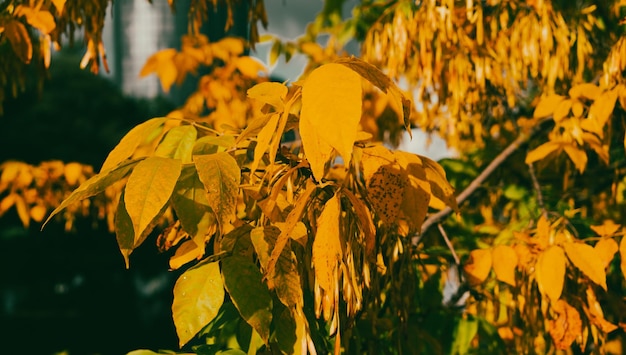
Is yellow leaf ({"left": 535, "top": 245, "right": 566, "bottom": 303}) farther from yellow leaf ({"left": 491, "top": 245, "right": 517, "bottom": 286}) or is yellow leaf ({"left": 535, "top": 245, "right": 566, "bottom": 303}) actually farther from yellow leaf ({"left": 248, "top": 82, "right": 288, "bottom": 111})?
yellow leaf ({"left": 248, "top": 82, "right": 288, "bottom": 111})

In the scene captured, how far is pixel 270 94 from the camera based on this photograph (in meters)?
0.93

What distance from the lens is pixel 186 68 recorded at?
8.27ft

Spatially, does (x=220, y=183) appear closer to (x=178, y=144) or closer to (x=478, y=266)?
(x=178, y=144)

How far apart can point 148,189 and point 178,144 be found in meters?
0.24

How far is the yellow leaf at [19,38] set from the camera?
1.55 m

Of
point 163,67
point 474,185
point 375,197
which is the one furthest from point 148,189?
point 163,67

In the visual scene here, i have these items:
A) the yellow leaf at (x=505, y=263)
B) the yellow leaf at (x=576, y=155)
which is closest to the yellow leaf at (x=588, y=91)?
the yellow leaf at (x=576, y=155)

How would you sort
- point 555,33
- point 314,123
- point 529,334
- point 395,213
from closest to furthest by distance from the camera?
1. point 314,123
2. point 395,213
3. point 529,334
4. point 555,33

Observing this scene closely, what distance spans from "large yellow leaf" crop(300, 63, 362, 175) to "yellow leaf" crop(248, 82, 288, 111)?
0.60 feet

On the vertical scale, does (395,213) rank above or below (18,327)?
above

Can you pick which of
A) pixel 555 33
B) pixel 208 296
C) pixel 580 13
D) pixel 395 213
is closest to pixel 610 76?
pixel 555 33

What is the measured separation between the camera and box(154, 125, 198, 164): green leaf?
1.00m

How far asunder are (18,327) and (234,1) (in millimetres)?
12299

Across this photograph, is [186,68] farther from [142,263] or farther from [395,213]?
[142,263]
